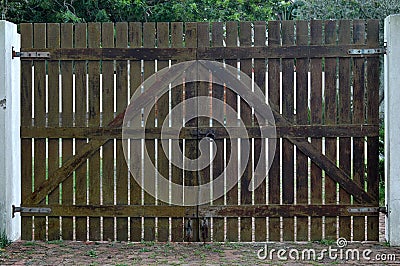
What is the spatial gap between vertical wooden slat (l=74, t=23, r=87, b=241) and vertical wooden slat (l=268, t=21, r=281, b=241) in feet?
5.42

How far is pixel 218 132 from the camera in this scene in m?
5.61

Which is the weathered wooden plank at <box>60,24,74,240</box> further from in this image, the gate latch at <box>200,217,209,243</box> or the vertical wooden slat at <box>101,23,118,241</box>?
the gate latch at <box>200,217,209,243</box>

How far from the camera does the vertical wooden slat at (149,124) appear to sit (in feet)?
18.4

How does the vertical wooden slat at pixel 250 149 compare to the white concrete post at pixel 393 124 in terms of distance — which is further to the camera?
the vertical wooden slat at pixel 250 149

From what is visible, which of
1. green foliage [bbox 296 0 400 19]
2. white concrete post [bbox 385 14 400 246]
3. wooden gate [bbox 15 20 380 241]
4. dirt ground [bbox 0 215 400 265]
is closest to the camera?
dirt ground [bbox 0 215 400 265]

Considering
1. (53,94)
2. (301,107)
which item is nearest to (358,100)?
(301,107)

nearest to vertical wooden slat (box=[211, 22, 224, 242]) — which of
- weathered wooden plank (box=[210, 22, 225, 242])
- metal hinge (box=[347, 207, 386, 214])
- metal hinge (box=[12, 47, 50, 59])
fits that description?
weathered wooden plank (box=[210, 22, 225, 242])

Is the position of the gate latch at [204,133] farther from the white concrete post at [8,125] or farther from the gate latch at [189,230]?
the white concrete post at [8,125]

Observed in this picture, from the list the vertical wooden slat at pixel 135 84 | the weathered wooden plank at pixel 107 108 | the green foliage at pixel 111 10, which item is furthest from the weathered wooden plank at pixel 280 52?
the green foliage at pixel 111 10

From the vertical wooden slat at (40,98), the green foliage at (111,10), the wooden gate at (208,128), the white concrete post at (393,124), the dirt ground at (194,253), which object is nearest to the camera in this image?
the dirt ground at (194,253)

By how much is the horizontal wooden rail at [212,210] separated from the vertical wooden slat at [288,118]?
107mm

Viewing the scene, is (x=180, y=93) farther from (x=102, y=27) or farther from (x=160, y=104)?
(x=102, y=27)

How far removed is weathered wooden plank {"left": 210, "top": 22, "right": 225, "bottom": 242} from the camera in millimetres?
5590

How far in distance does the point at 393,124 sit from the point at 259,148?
1.17 metres
